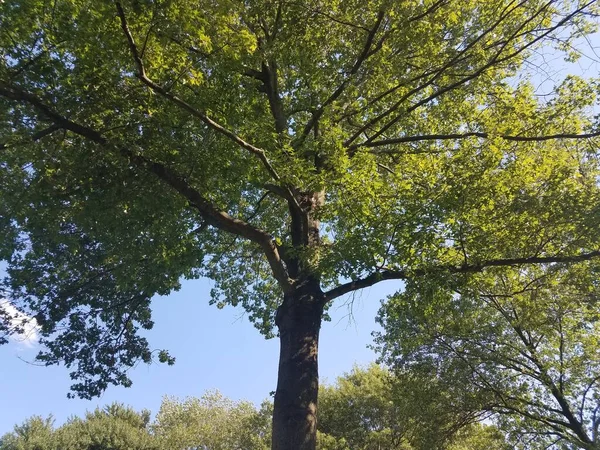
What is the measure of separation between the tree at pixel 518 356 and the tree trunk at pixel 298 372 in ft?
13.6

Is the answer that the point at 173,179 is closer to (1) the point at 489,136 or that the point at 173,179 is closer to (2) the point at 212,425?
(1) the point at 489,136

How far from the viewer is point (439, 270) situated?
6762 millimetres

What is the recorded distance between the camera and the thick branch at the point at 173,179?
251 inches

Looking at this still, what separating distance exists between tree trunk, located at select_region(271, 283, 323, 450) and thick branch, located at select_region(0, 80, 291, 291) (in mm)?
433

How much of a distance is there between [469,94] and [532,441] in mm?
9288

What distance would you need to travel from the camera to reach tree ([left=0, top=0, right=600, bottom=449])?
636cm

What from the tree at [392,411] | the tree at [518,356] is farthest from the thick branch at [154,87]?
the tree at [392,411]

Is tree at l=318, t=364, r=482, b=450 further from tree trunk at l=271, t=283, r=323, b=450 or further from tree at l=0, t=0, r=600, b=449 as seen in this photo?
tree trunk at l=271, t=283, r=323, b=450

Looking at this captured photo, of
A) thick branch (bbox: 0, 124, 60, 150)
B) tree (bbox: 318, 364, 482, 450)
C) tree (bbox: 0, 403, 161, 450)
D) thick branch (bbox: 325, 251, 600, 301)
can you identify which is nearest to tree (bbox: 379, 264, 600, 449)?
tree (bbox: 318, 364, 482, 450)

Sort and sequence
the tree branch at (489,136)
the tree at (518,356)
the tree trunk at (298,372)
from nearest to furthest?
1. the tree trunk at (298,372)
2. the tree branch at (489,136)
3. the tree at (518,356)

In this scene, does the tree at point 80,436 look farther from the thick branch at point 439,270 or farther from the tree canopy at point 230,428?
the thick branch at point 439,270

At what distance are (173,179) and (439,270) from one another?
4470 millimetres

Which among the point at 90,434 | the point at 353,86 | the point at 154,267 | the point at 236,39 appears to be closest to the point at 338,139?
the point at 353,86

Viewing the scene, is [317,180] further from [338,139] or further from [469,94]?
[469,94]
